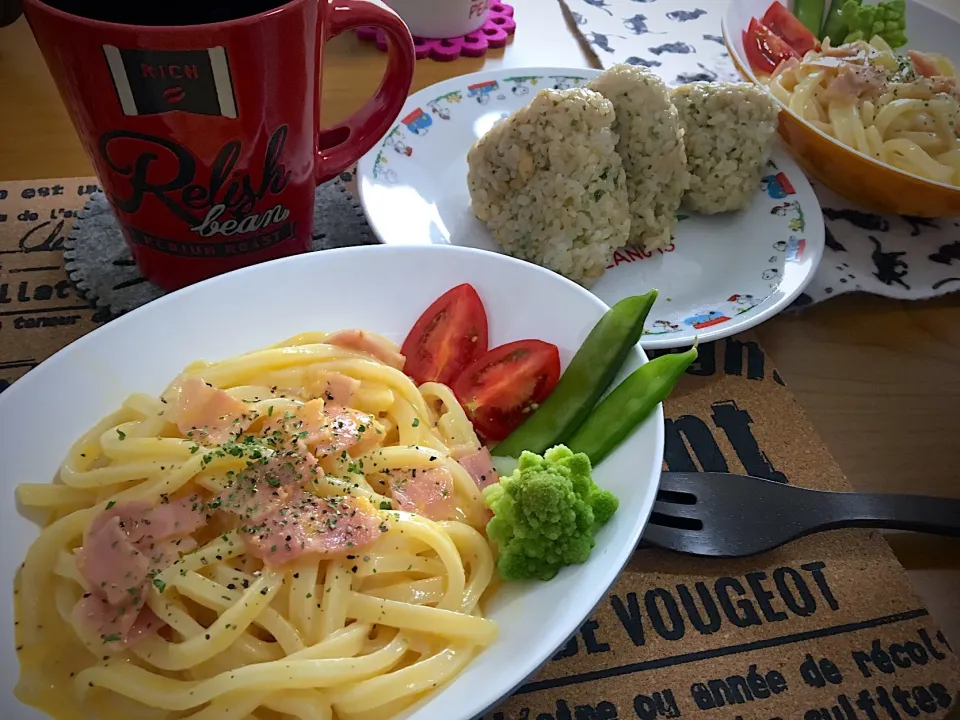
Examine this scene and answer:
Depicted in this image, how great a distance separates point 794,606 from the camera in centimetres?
83

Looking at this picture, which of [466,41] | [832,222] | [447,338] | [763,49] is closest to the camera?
[447,338]

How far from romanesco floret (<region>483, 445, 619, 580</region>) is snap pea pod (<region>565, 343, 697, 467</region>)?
8cm

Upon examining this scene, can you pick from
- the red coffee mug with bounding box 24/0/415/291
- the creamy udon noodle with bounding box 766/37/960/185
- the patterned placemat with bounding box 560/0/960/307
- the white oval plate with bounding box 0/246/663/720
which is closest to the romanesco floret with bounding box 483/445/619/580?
the white oval plate with bounding box 0/246/663/720

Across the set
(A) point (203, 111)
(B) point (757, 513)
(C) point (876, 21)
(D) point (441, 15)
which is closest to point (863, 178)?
(C) point (876, 21)

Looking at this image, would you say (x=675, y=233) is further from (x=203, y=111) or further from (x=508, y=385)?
(x=203, y=111)

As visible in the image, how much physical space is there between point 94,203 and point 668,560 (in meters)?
1.05

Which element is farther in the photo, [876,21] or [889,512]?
[876,21]

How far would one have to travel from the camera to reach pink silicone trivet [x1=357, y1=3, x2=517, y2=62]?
1645 mm

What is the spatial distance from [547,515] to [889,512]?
510 mm

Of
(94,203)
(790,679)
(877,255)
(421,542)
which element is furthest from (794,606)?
(94,203)

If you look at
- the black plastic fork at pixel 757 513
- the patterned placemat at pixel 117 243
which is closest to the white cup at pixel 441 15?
the patterned placemat at pixel 117 243

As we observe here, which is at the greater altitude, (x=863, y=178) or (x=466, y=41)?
(x=466, y=41)

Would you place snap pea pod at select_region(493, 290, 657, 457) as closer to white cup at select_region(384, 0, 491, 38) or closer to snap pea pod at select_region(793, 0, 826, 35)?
white cup at select_region(384, 0, 491, 38)

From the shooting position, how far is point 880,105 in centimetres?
138
